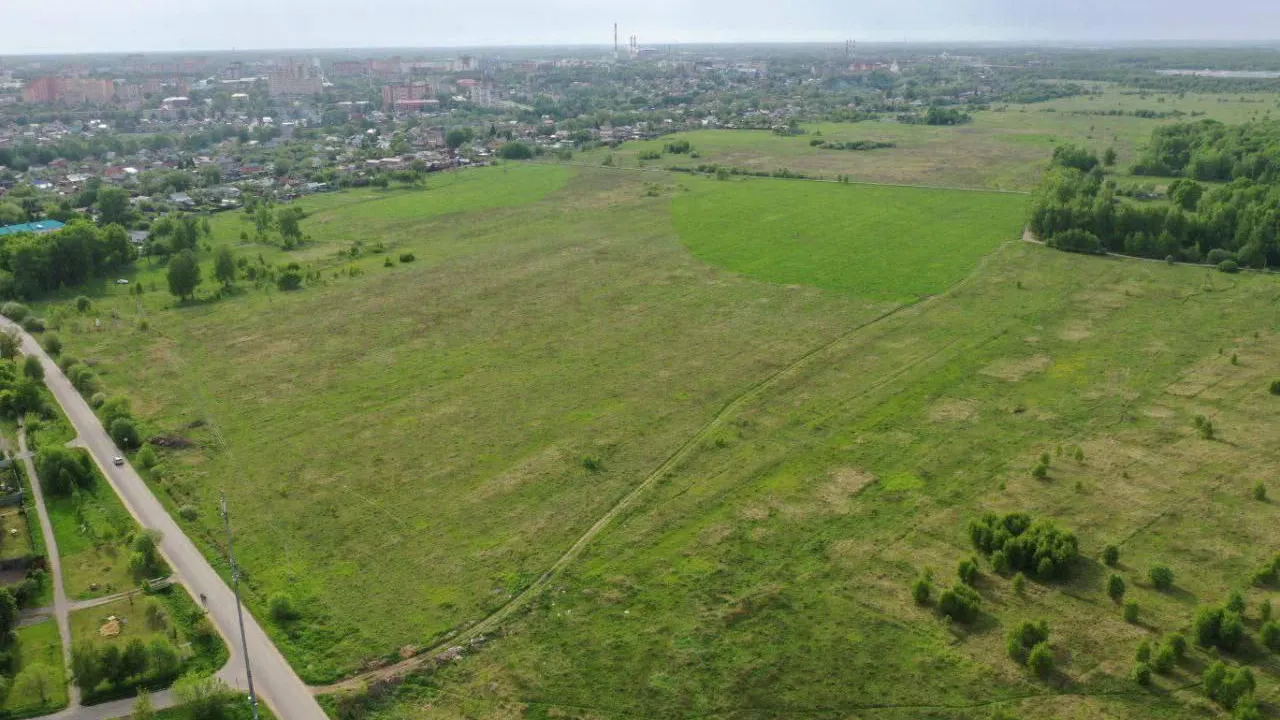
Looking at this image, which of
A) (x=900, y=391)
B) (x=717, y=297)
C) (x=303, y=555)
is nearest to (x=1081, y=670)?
(x=900, y=391)

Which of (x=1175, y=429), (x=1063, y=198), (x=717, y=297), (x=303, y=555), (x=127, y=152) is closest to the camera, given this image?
(x=303, y=555)

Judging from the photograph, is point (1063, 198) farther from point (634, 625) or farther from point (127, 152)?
point (127, 152)

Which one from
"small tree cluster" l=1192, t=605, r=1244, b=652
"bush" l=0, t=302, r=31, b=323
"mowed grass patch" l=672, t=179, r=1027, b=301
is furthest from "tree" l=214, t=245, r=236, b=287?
"small tree cluster" l=1192, t=605, r=1244, b=652

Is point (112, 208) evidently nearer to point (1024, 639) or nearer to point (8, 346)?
point (8, 346)

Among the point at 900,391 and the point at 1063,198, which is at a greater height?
the point at 1063,198

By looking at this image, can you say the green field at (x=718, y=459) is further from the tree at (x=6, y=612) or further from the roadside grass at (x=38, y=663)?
the tree at (x=6, y=612)

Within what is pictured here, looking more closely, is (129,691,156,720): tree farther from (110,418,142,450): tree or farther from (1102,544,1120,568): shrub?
(1102,544,1120,568): shrub

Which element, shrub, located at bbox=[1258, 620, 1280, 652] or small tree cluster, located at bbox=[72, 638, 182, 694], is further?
shrub, located at bbox=[1258, 620, 1280, 652]
